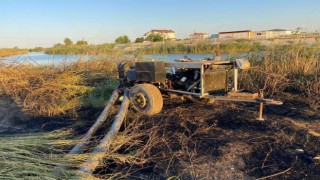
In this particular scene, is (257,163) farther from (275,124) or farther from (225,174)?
(275,124)

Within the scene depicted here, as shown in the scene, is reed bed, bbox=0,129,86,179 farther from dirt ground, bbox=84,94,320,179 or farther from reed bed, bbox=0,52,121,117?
reed bed, bbox=0,52,121,117

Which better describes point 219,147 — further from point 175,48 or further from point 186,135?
point 175,48

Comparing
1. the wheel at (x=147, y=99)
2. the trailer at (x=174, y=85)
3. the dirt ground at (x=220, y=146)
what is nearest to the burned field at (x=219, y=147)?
the dirt ground at (x=220, y=146)

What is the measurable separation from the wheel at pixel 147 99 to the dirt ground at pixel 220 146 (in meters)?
0.17

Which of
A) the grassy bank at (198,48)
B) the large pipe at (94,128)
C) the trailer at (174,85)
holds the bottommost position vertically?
the large pipe at (94,128)

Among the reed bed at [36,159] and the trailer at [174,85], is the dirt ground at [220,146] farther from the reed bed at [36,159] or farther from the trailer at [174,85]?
the reed bed at [36,159]

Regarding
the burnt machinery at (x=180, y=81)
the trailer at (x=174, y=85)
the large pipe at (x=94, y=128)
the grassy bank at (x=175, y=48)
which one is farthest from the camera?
the grassy bank at (x=175, y=48)

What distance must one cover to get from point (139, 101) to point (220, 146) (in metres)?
2.16

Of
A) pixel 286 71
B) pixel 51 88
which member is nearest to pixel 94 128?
pixel 51 88

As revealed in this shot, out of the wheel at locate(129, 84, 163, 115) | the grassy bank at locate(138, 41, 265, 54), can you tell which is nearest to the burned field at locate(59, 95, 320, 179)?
the wheel at locate(129, 84, 163, 115)

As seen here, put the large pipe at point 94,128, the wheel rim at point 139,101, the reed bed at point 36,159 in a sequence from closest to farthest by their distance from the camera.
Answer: the reed bed at point 36,159, the large pipe at point 94,128, the wheel rim at point 139,101

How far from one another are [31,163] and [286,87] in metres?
5.70

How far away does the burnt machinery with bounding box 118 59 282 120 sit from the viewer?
4.98 m

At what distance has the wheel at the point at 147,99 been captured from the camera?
17.5 ft
